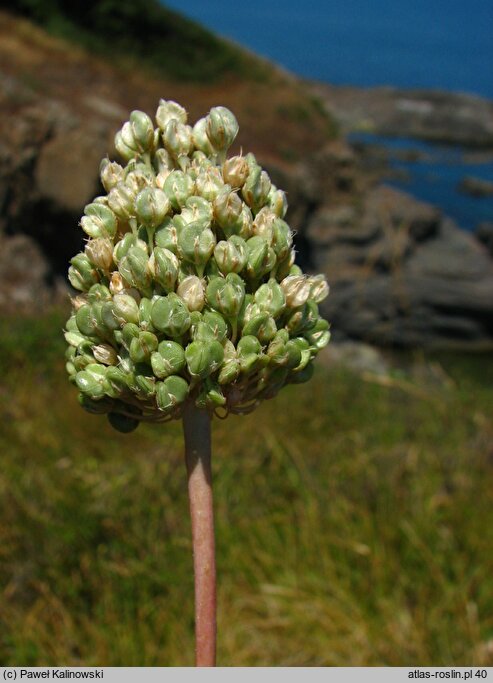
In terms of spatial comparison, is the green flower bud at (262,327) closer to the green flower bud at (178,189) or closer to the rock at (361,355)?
the green flower bud at (178,189)

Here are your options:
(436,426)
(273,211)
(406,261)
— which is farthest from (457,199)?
(273,211)

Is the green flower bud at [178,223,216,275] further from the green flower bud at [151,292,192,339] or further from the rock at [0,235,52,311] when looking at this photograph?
the rock at [0,235,52,311]

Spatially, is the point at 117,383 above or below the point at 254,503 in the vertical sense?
above

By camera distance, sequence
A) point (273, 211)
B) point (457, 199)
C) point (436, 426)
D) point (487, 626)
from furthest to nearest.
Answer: point (457, 199)
point (436, 426)
point (487, 626)
point (273, 211)

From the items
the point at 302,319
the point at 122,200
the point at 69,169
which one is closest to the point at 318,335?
the point at 302,319

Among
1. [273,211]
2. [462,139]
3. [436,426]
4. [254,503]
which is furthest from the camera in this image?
[462,139]

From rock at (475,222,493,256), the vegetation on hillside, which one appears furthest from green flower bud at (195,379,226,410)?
rock at (475,222,493,256)

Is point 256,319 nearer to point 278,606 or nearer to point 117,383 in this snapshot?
point 117,383
